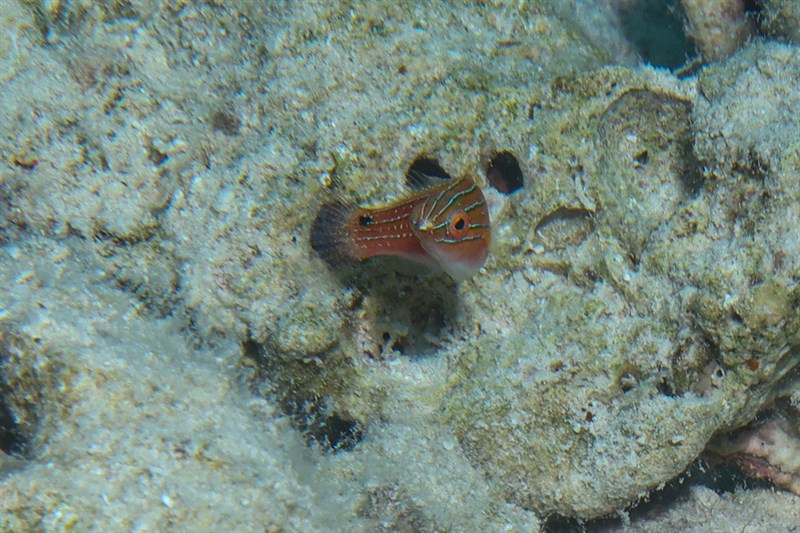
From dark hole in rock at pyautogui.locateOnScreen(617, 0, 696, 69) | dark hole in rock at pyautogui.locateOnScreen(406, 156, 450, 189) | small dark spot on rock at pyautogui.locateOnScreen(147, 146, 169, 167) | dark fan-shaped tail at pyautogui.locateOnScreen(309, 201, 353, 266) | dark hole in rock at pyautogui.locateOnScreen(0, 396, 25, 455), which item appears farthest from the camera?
dark hole in rock at pyautogui.locateOnScreen(617, 0, 696, 69)

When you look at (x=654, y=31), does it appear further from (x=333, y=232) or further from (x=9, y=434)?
(x=9, y=434)

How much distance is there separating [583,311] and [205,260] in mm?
1817

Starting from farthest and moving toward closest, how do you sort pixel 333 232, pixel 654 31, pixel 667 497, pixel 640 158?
pixel 654 31 → pixel 667 497 → pixel 640 158 → pixel 333 232

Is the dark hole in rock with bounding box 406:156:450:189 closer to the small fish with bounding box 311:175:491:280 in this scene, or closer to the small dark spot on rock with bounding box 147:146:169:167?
the small fish with bounding box 311:175:491:280

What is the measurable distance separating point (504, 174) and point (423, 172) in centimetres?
39

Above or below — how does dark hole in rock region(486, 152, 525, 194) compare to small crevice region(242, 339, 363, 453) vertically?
above

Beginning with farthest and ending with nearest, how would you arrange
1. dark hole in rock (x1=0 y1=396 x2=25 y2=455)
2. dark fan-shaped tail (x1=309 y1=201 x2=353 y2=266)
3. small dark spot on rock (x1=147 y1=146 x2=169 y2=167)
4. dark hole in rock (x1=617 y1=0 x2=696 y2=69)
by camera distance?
dark hole in rock (x1=617 y1=0 x2=696 y2=69)
small dark spot on rock (x1=147 y1=146 x2=169 y2=167)
dark fan-shaped tail (x1=309 y1=201 x2=353 y2=266)
dark hole in rock (x1=0 y1=396 x2=25 y2=455)

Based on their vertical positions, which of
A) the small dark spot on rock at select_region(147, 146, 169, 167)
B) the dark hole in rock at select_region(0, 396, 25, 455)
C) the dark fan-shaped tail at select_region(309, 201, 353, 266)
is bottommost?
the dark hole in rock at select_region(0, 396, 25, 455)

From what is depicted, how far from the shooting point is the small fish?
226 cm

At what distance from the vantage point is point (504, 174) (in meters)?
2.79

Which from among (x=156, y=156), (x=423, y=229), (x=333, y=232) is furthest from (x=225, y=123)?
(x=423, y=229)

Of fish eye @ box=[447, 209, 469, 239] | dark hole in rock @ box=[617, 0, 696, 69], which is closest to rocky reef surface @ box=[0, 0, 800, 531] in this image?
fish eye @ box=[447, 209, 469, 239]

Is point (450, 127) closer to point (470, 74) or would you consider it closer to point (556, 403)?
point (470, 74)

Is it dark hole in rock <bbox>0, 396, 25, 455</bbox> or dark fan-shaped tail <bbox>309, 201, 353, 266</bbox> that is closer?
dark hole in rock <bbox>0, 396, 25, 455</bbox>
